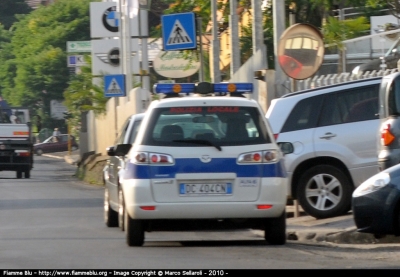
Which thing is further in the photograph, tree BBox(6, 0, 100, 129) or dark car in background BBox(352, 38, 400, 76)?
tree BBox(6, 0, 100, 129)

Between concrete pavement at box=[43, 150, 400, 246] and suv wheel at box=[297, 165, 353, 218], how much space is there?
142mm

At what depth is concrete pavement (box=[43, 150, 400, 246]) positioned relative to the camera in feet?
41.6

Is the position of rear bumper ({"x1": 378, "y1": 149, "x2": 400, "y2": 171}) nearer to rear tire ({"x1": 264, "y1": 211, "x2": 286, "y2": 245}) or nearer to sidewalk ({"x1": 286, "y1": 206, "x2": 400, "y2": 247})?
sidewalk ({"x1": 286, "y1": 206, "x2": 400, "y2": 247})

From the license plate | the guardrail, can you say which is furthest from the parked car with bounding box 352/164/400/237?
the guardrail

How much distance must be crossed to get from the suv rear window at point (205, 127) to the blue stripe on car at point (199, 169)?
212mm

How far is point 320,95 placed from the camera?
1545 cm

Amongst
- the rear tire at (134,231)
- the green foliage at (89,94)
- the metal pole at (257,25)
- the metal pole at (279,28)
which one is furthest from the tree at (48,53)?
the rear tire at (134,231)

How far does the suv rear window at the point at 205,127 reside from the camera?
1157 centimetres

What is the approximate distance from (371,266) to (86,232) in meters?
5.32

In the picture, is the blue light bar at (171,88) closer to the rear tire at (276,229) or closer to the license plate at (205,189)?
the license plate at (205,189)

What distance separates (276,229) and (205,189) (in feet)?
3.20

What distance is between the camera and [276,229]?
468 inches

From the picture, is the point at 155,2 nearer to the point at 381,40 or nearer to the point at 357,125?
the point at 381,40

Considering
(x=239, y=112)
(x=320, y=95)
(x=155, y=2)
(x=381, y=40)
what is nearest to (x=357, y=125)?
(x=320, y=95)
